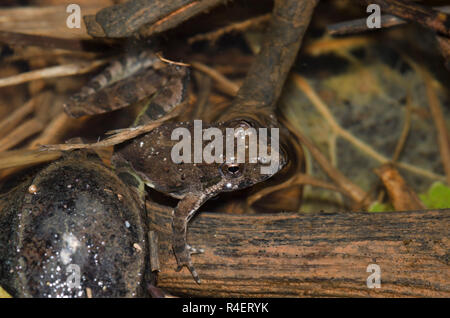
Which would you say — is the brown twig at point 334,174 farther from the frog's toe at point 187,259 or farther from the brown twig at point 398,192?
the frog's toe at point 187,259

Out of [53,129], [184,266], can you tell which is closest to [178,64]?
[53,129]

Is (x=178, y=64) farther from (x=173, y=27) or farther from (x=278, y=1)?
(x=278, y=1)

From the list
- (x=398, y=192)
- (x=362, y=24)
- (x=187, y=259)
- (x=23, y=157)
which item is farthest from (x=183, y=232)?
(x=362, y=24)

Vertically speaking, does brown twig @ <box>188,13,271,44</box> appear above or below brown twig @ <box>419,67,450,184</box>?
above

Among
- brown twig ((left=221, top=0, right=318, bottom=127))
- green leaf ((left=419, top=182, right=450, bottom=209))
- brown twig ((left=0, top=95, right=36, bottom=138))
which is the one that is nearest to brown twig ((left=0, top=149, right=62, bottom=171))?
brown twig ((left=0, top=95, right=36, bottom=138))

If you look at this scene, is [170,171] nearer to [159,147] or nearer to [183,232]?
[159,147]

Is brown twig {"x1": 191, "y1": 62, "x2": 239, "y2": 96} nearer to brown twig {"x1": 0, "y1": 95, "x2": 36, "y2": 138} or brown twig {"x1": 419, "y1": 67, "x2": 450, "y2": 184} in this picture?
brown twig {"x1": 0, "y1": 95, "x2": 36, "y2": 138}

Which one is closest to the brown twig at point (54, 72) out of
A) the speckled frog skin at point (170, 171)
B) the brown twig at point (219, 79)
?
the brown twig at point (219, 79)
